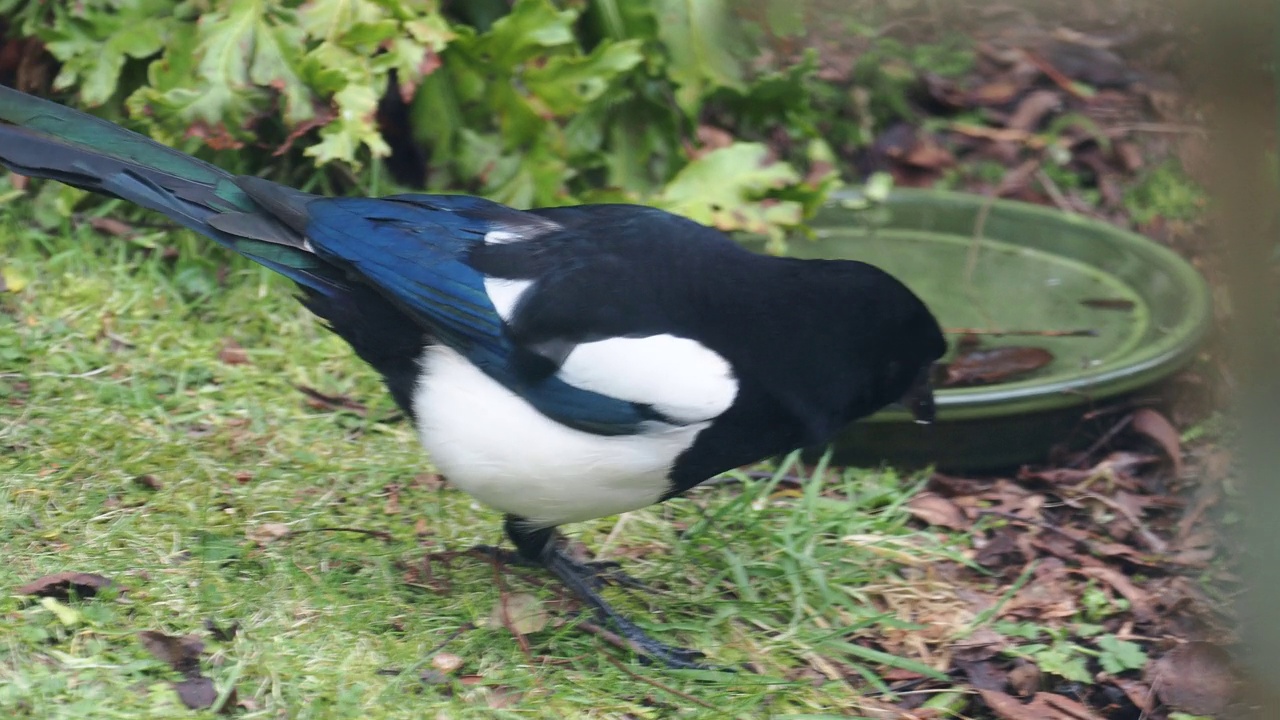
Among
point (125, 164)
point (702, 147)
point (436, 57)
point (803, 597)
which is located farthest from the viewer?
point (702, 147)

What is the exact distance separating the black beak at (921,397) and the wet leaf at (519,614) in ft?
2.65

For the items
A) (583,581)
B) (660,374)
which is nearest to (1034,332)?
(583,581)

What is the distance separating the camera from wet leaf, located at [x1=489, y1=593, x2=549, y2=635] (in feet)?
7.95

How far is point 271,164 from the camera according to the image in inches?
143

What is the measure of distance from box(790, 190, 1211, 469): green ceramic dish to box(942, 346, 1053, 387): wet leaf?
37 mm

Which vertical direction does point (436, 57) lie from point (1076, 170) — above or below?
above

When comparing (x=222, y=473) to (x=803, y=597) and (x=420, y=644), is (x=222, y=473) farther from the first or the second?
(x=803, y=597)

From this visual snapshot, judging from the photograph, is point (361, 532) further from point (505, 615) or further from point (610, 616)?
point (610, 616)

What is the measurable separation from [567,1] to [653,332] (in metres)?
1.75

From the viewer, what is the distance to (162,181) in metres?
2.45

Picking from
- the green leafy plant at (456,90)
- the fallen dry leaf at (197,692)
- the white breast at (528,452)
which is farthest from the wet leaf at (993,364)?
the fallen dry leaf at (197,692)

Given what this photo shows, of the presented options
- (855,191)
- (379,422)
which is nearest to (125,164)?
(379,422)

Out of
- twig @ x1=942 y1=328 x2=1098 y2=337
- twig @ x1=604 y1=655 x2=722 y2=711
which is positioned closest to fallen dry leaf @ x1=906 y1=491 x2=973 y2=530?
twig @ x1=942 y1=328 x2=1098 y2=337

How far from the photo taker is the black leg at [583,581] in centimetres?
242
